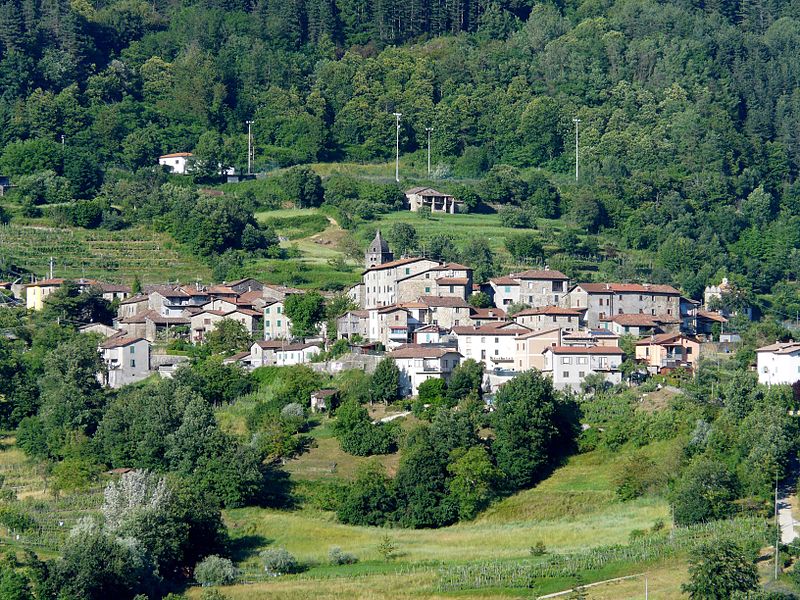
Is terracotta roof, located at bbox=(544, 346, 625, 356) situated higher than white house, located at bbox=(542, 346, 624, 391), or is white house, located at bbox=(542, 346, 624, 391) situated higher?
terracotta roof, located at bbox=(544, 346, 625, 356)

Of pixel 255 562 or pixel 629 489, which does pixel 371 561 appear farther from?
pixel 629 489

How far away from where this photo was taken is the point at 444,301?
86812 millimetres

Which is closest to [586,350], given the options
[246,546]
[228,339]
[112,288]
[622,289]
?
[622,289]

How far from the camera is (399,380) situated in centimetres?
7912

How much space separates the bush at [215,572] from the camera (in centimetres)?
6316

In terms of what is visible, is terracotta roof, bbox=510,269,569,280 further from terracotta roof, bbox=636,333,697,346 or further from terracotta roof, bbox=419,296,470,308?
terracotta roof, bbox=636,333,697,346

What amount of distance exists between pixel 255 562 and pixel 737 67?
9373 cm

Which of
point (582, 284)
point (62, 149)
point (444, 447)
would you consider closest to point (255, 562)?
point (444, 447)

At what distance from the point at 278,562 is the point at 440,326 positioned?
78.2 ft

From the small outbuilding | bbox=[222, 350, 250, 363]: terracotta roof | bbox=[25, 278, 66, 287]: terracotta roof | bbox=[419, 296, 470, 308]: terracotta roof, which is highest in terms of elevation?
bbox=[25, 278, 66, 287]: terracotta roof

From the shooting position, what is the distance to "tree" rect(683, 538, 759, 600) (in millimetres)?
56375

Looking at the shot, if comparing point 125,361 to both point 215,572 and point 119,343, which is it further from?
point 215,572

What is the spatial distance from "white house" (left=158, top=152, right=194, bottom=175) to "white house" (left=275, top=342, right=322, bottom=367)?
41.3 meters

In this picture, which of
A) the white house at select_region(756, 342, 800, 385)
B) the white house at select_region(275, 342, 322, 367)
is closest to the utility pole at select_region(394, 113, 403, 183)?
the white house at select_region(275, 342, 322, 367)
